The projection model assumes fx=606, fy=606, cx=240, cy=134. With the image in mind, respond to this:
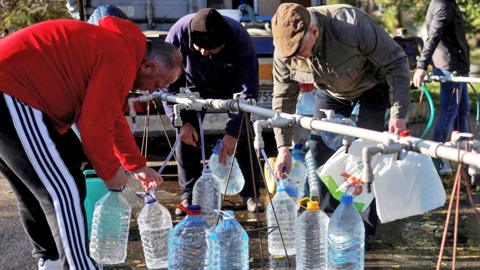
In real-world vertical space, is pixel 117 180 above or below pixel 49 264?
above

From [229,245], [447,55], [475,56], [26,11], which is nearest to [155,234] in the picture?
[229,245]

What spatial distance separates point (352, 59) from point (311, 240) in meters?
1.14

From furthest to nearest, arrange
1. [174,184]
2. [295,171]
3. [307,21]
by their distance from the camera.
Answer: [174,184] < [295,171] < [307,21]

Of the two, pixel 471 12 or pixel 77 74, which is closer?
pixel 77 74

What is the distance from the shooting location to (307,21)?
3285 mm

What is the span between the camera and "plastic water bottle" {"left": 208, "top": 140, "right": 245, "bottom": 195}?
4719 mm

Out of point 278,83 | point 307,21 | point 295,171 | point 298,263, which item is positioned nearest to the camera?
point 307,21

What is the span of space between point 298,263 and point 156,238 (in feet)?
3.33

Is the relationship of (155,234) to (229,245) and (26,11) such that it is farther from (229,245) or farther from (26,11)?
(26,11)

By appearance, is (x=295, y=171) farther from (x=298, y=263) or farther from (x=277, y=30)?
(x=277, y=30)

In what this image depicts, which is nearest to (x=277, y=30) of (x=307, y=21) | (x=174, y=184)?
(x=307, y=21)

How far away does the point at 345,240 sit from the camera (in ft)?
11.4

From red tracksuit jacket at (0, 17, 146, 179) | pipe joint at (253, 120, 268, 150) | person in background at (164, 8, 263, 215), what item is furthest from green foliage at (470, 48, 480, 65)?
red tracksuit jacket at (0, 17, 146, 179)

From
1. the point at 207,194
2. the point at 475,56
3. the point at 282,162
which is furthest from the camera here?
the point at 475,56
